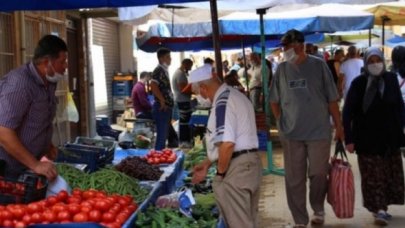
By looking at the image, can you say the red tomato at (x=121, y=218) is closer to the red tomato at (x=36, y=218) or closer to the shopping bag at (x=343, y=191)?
the red tomato at (x=36, y=218)

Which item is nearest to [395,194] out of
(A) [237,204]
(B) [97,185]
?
(A) [237,204]

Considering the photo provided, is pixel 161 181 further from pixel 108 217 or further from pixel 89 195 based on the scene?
pixel 108 217

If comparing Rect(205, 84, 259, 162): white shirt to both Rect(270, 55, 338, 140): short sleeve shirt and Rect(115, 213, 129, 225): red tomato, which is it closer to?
Rect(115, 213, 129, 225): red tomato

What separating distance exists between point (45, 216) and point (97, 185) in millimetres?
1678

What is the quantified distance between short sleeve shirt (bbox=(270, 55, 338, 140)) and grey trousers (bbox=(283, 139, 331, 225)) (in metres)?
0.12

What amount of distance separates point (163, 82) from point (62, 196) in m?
6.53

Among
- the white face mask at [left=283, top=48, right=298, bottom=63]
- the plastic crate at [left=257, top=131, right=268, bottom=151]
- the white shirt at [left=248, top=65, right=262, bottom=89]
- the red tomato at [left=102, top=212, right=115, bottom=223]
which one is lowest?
the plastic crate at [left=257, top=131, right=268, bottom=151]

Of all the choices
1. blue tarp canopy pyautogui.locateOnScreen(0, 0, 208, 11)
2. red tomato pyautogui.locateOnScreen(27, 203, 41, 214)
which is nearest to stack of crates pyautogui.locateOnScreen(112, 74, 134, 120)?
blue tarp canopy pyautogui.locateOnScreen(0, 0, 208, 11)

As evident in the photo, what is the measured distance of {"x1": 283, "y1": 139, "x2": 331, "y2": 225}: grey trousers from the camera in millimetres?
6250

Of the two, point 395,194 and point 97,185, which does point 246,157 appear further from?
point 395,194

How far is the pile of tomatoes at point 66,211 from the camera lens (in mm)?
4184

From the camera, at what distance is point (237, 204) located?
4676mm

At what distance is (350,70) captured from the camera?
13.4 meters

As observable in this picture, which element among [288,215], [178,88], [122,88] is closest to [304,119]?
[288,215]
